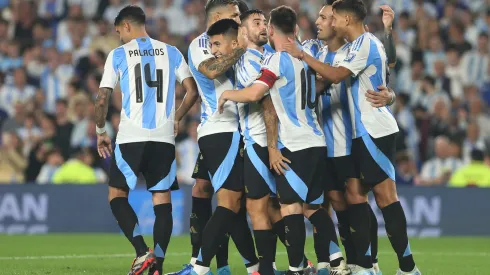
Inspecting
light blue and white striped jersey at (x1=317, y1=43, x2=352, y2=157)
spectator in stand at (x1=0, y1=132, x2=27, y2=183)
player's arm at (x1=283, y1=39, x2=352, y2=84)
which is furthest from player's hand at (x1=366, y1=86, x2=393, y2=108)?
spectator in stand at (x1=0, y1=132, x2=27, y2=183)

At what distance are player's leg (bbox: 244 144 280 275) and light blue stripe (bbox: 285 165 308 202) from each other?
0.26 metres

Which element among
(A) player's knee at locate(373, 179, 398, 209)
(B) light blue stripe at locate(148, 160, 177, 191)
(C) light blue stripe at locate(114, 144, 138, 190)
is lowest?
(A) player's knee at locate(373, 179, 398, 209)

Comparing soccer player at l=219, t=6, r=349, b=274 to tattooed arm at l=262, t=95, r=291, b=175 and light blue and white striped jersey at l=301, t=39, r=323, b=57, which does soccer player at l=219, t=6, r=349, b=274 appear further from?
light blue and white striped jersey at l=301, t=39, r=323, b=57

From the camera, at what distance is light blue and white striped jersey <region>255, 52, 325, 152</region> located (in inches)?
338

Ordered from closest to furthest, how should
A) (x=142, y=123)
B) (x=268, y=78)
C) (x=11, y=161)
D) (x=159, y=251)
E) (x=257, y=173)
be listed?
(x=268, y=78), (x=257, y=173), (x=159, y=251), (x=142, y=123), (x=11, y=161)

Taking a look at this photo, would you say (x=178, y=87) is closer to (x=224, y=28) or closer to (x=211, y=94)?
(x=211, y=94)

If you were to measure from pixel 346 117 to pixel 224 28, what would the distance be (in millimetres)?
1336

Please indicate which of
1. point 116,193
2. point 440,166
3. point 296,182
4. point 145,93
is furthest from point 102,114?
point 440,166

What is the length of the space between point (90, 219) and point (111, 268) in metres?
5.95

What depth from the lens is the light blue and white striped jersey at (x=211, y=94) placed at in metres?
9.11

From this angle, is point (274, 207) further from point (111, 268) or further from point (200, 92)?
point (111, 268)

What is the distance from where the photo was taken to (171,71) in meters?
9.61

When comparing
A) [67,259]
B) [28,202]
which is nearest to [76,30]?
[28,202]

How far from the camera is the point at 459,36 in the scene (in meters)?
20.0
